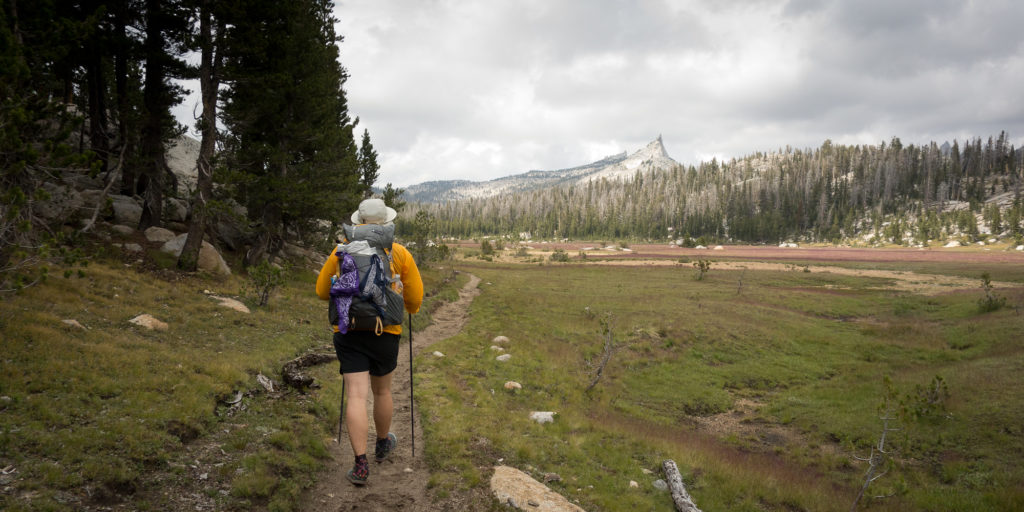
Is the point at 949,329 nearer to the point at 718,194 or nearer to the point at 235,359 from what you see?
the point at 235,359

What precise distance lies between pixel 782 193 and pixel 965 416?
185278mm

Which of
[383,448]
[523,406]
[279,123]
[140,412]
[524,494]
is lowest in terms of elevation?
[523,406]

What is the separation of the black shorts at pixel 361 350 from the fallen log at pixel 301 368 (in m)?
4.77

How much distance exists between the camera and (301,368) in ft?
36.9

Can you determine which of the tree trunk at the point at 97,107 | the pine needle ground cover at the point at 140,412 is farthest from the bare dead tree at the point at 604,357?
the tree trunk at the point at 97,107

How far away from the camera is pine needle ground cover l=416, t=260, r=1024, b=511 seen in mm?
9078

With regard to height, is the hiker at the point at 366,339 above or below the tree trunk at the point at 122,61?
below

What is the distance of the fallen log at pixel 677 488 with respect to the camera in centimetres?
785

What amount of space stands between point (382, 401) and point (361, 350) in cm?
94

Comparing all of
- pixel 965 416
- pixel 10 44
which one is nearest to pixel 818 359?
pixel 965 416

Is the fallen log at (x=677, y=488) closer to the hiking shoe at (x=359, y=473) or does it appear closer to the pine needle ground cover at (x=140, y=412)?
the hiking shoe at (x=359, y=473)

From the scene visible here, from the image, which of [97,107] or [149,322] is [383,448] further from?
[97,107]

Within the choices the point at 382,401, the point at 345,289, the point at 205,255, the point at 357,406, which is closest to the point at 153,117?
the point at 205,255

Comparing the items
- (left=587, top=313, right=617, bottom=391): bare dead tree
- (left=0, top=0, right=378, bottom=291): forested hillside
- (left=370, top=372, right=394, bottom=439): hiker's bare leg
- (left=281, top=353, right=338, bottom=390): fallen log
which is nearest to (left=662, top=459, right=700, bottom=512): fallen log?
(left=370, top=372, right=394, bottom=439): hiker's bare leg
